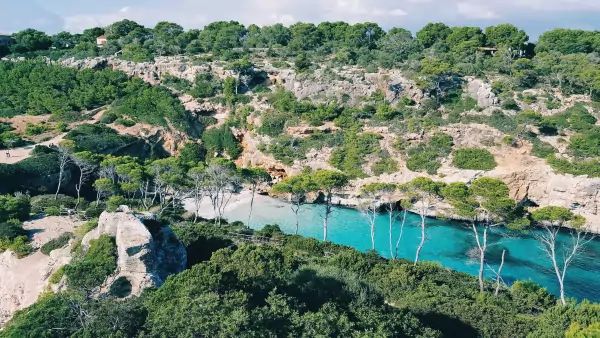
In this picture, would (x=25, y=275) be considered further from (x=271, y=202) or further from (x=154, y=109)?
(x=154, y=109)

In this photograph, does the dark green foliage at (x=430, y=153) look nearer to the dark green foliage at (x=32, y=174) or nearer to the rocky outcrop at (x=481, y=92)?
the rocky outcrop at (x=481, y=92)

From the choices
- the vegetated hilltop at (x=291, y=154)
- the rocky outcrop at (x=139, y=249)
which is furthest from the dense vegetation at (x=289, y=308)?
the rocky outcrop at (x=139, y=249)

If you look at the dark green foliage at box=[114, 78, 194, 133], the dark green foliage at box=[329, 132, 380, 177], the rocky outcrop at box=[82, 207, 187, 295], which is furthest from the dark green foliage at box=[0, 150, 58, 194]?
the dark green foliage at box=[329, 132, 380, 177]

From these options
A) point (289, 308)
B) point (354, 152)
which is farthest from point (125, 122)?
point (289, 308)

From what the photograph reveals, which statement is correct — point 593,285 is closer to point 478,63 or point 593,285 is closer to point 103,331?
point 103,331

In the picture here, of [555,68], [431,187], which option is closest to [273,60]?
[555,68]
